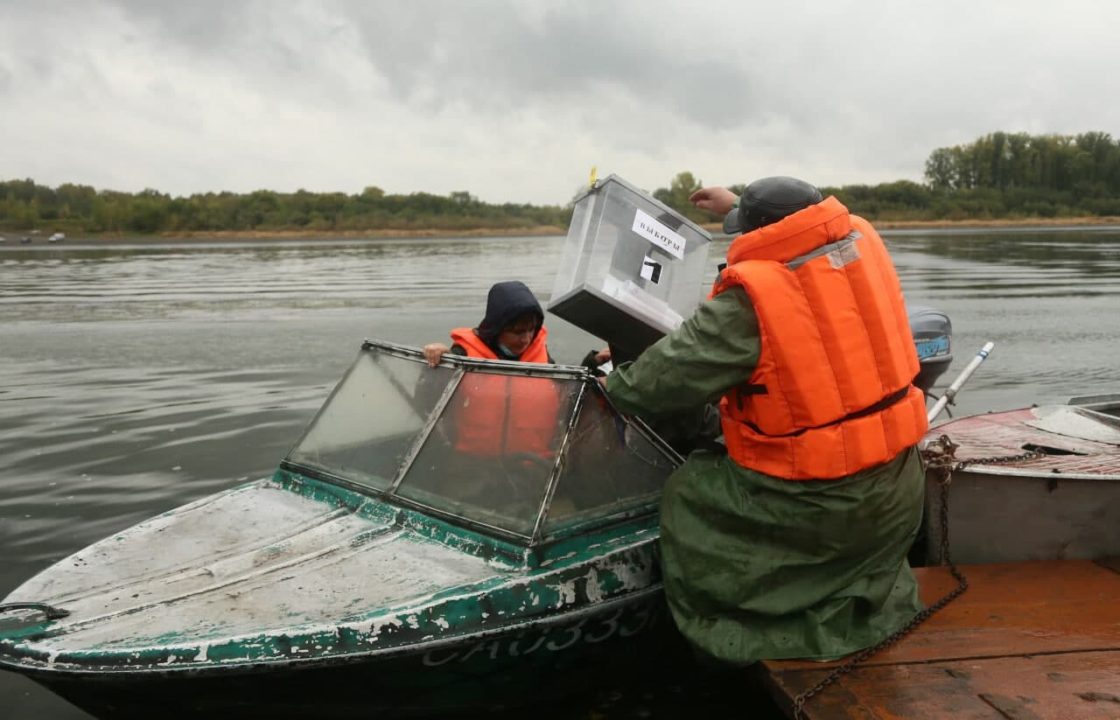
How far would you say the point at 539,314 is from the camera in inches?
178

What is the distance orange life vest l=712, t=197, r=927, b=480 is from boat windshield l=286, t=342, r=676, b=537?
27.1 inches

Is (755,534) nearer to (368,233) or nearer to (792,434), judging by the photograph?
(792,434)

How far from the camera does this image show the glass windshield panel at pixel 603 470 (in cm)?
356

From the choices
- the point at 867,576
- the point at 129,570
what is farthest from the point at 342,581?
the point at 867,576

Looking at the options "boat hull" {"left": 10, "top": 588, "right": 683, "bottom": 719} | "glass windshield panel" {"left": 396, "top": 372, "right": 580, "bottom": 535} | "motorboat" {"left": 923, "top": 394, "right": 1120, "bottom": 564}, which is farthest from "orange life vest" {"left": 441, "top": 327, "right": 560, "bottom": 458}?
"motorboat" {"left": 923, "top": 394, "right": 1120, "bottom": 564}

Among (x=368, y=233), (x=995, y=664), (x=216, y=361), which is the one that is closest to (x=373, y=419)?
(x=995, y=664)

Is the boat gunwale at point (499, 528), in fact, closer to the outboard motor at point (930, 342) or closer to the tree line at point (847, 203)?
Answer: the outboard motor at point (930, 342)

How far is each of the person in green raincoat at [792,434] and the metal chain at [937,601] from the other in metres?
0.05

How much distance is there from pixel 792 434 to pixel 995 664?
111 centimetres

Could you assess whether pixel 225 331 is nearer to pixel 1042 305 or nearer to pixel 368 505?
pixel 368 505

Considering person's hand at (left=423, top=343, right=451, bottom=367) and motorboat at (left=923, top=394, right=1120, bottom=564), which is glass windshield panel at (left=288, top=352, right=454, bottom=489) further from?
motorboat at (left=923, top=394, right=1120, bottom=564)

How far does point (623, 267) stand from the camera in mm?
4137

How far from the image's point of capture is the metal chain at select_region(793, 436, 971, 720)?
3111 millimetres

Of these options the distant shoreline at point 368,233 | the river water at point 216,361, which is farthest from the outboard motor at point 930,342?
the distant shoreline at point 368,233
